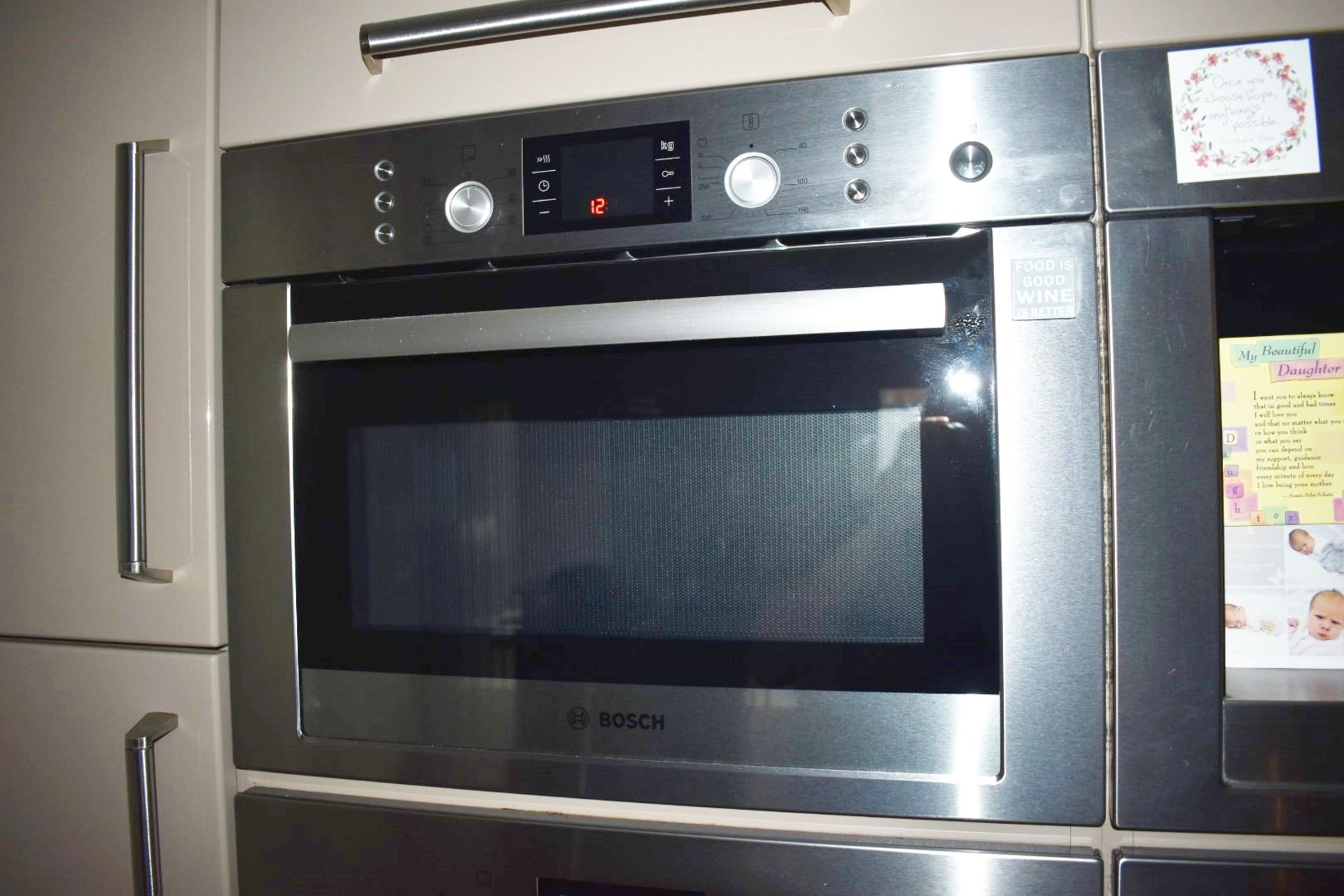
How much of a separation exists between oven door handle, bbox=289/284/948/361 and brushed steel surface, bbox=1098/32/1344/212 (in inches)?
5.8

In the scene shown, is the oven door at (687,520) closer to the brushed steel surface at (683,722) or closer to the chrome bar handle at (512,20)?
the brushed steel surface at (683,722)

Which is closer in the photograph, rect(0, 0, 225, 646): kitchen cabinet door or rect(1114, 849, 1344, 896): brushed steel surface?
rect(1114, 849, 1344, 896): brushed steel surface

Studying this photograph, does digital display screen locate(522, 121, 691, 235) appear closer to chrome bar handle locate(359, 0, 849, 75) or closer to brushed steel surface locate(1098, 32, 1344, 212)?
chrome bar handle locate(359, 0, 849, 75)

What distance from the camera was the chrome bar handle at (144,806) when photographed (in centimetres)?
61

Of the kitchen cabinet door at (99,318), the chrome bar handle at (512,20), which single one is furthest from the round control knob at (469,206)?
the kitchen cabinet door at (99,318)

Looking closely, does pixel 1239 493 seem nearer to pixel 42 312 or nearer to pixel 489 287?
pixel 489 287

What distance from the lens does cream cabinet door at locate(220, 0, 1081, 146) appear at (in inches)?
20.5

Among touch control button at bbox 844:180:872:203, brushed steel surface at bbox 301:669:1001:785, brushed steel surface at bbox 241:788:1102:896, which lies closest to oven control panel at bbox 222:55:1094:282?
touch control button at bbox 844:180:872:203

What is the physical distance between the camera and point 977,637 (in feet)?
1.69

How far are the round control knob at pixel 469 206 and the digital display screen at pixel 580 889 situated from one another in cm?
51

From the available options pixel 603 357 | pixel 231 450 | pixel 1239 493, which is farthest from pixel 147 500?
pixel 1239 493

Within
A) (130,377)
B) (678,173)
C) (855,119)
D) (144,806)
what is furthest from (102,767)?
(855,119)

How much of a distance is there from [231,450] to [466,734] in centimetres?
31

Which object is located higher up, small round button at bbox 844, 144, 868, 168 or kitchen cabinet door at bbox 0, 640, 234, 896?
small round button at bbox 844, 144, 868, 168
